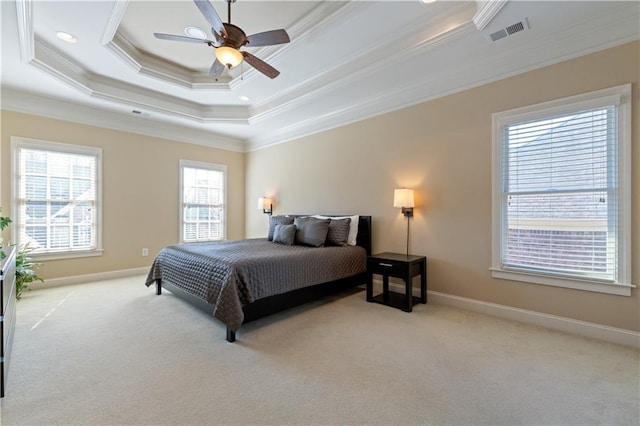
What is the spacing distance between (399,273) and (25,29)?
14.5 ft

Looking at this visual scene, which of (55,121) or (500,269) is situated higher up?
(55,121)

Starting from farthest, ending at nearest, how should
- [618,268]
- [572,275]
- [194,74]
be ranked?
[194,74], [572,275], [618,268]

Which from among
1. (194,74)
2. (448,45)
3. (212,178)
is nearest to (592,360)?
(448,45)

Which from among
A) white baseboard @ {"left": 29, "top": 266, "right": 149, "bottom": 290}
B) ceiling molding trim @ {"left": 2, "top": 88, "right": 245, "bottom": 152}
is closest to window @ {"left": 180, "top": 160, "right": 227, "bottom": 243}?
ceiling molding trim @ {"left": 2, "top": 88, "right": 245, "bottom": 152}

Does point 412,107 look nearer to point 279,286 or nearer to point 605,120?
point 605,120

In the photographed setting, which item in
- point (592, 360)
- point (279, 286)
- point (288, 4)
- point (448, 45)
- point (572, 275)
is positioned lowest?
point (592, 360)

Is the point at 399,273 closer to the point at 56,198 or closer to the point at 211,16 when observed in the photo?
the point at 211,16

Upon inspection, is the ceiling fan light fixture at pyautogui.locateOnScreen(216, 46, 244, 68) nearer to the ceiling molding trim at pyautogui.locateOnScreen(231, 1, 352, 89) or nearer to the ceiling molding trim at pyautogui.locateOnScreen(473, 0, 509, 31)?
the ceiling molding trim at pyautogui.locateOnScreen(231, 1, 352, 89)

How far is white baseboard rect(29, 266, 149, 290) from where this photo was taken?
14.1 ft

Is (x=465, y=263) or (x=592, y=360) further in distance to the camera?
(x=465, y=263)

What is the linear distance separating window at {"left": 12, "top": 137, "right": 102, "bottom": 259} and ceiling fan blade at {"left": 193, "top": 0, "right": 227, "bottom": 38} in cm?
378

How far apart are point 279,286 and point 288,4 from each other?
2.78 metres

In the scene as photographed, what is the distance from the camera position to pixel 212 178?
6340 millimetres

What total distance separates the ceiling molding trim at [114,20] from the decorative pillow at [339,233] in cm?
330
